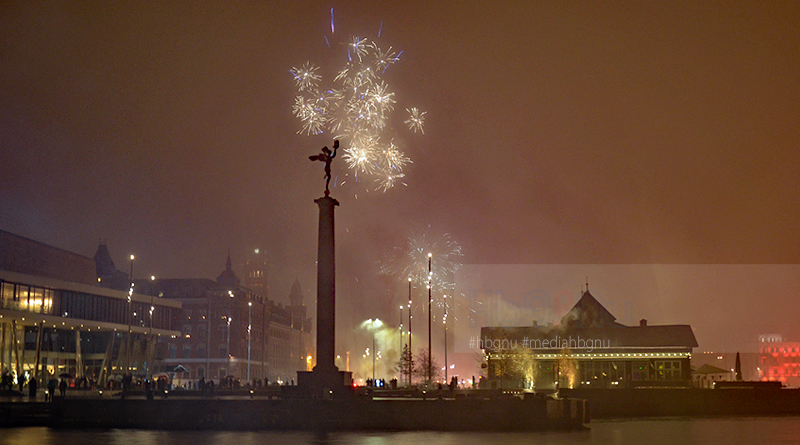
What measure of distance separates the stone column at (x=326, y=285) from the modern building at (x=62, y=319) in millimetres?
35530

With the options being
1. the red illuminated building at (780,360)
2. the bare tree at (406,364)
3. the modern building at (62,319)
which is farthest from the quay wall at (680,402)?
the red illuminated building at (780,360)

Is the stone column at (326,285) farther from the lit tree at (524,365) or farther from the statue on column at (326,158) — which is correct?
the lit tree at (524,365)

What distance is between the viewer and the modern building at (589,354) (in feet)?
263

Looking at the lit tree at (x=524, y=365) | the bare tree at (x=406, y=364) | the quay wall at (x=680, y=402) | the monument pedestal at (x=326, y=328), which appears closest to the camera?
the monument pedestal at (x=326, y=328)

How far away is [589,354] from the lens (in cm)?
8506

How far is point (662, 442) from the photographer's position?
29.8 meters

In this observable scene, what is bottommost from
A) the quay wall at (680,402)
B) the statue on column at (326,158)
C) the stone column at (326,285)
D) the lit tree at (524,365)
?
the quay wall at (680,402)

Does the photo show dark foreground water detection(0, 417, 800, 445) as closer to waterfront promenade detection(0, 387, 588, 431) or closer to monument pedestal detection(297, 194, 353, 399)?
waterfront promenade detection(0, 387, 588, 431)

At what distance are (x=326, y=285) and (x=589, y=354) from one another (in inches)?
2078

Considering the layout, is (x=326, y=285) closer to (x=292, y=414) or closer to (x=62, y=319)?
(x=292, y=414)

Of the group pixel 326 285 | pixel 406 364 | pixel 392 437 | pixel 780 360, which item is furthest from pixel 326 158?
pixel 780 360

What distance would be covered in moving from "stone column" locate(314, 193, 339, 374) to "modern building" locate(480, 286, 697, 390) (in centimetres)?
4142

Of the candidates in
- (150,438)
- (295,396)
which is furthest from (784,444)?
(150,438)

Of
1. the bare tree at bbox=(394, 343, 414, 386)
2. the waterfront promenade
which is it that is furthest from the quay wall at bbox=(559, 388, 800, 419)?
the bare tree at bbox=(394, 343, 414, 386)
